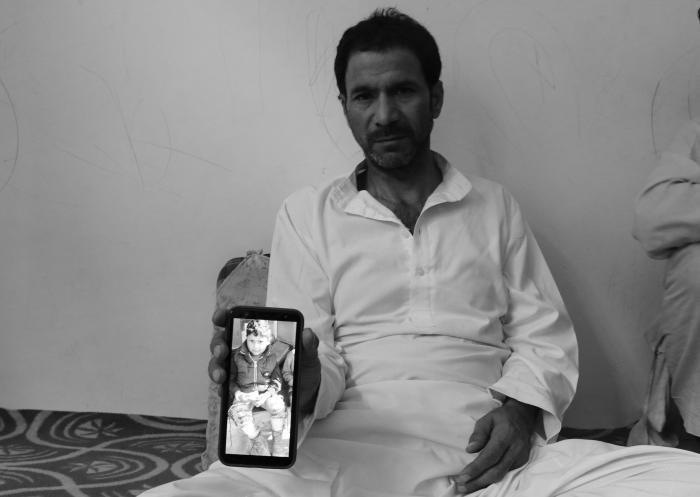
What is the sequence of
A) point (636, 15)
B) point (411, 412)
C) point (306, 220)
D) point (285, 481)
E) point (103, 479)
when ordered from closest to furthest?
point (285, 481)
point (411, 412)
point (306, 220)
point (103, 479)
point (636, 15)

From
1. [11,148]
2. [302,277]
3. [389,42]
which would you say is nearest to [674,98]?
[389,42]

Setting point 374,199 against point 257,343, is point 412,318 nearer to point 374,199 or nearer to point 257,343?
point 374,199

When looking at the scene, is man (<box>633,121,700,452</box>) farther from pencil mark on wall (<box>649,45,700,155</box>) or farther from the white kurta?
the white kurta

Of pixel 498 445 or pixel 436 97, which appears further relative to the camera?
pixel 436 97

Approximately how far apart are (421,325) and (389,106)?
422 mm

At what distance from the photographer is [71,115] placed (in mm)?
2066

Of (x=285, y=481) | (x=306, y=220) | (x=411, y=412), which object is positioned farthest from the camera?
(x=306, y=220)

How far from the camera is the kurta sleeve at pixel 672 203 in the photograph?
1.75 metres

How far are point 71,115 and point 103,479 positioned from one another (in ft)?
2.81

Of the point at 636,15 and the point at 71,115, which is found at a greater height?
the point at 636,15

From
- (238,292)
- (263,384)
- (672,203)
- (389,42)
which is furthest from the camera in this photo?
(238,292)

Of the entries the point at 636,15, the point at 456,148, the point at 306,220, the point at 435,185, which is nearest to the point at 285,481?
the point at 306,220

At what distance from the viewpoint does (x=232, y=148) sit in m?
2.06

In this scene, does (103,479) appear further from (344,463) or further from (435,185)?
(435,185)
